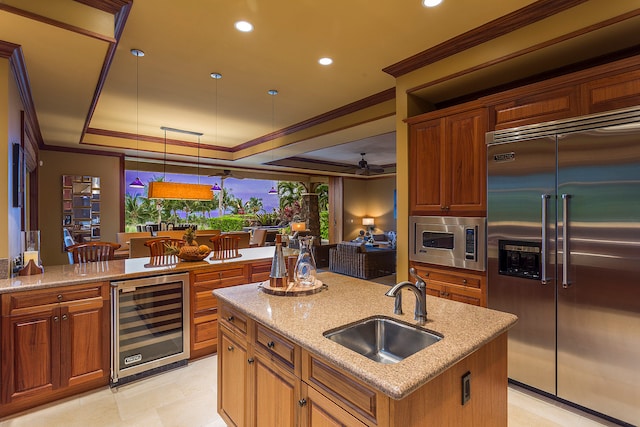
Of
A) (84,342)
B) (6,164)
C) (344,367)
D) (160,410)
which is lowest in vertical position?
(160,410)

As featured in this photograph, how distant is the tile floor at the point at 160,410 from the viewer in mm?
2197

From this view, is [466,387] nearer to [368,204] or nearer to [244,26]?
[244,26]

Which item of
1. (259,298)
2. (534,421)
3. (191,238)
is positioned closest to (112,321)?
(191,238)

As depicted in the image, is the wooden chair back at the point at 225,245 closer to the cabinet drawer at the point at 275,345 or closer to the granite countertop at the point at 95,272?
the granite countertop at the point at 95,272

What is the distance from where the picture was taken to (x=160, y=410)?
236 cm

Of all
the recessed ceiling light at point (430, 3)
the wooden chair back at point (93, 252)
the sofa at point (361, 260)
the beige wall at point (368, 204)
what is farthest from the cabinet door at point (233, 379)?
the beige wall at point (368, 204)

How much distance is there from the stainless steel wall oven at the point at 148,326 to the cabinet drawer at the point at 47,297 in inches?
5.7

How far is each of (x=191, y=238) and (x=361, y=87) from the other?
2.50 m

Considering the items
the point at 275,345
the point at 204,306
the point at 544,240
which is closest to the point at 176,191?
the point at 204,306

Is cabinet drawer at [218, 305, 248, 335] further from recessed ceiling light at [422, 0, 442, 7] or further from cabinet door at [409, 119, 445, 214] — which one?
recessed ceiling light at [422, 0, 442, 7]

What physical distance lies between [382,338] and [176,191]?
408 cm

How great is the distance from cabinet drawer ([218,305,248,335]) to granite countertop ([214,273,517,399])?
0.25 ft

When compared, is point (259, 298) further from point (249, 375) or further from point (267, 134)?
point (267, 134)

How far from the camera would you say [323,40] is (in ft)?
8.84
